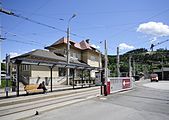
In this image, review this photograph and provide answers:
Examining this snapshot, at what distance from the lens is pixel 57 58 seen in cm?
4766

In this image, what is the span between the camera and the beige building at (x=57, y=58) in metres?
40.6

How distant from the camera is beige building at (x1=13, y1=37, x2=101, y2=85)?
4056 cm

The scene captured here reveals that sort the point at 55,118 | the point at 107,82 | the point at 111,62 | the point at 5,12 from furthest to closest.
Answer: the point at 111,62 < the point at 107,82 < the point at 5,12 < the point at 55,118

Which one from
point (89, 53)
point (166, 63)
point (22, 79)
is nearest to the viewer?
point (22, 79)

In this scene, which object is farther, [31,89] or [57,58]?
[57,58]

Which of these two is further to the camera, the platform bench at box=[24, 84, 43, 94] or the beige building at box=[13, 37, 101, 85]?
the beige building at box=[13, 37, 101, 85]

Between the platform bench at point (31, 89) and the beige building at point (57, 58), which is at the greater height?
the beige building at point (57, 58)

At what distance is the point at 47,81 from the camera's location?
39.5 m

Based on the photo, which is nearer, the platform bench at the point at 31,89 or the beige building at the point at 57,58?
the platform bench at the point at 31,89

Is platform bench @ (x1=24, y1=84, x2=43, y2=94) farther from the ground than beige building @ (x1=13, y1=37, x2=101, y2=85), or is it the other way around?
beige building @ (x1=13, y1=37, x2=101, y2=85)

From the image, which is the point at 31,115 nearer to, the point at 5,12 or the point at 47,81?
the point at 5,12

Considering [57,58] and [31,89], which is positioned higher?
[57,58]

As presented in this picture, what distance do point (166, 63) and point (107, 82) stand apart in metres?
94.0

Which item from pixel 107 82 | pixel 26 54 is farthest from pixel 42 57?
pixel 107 82
